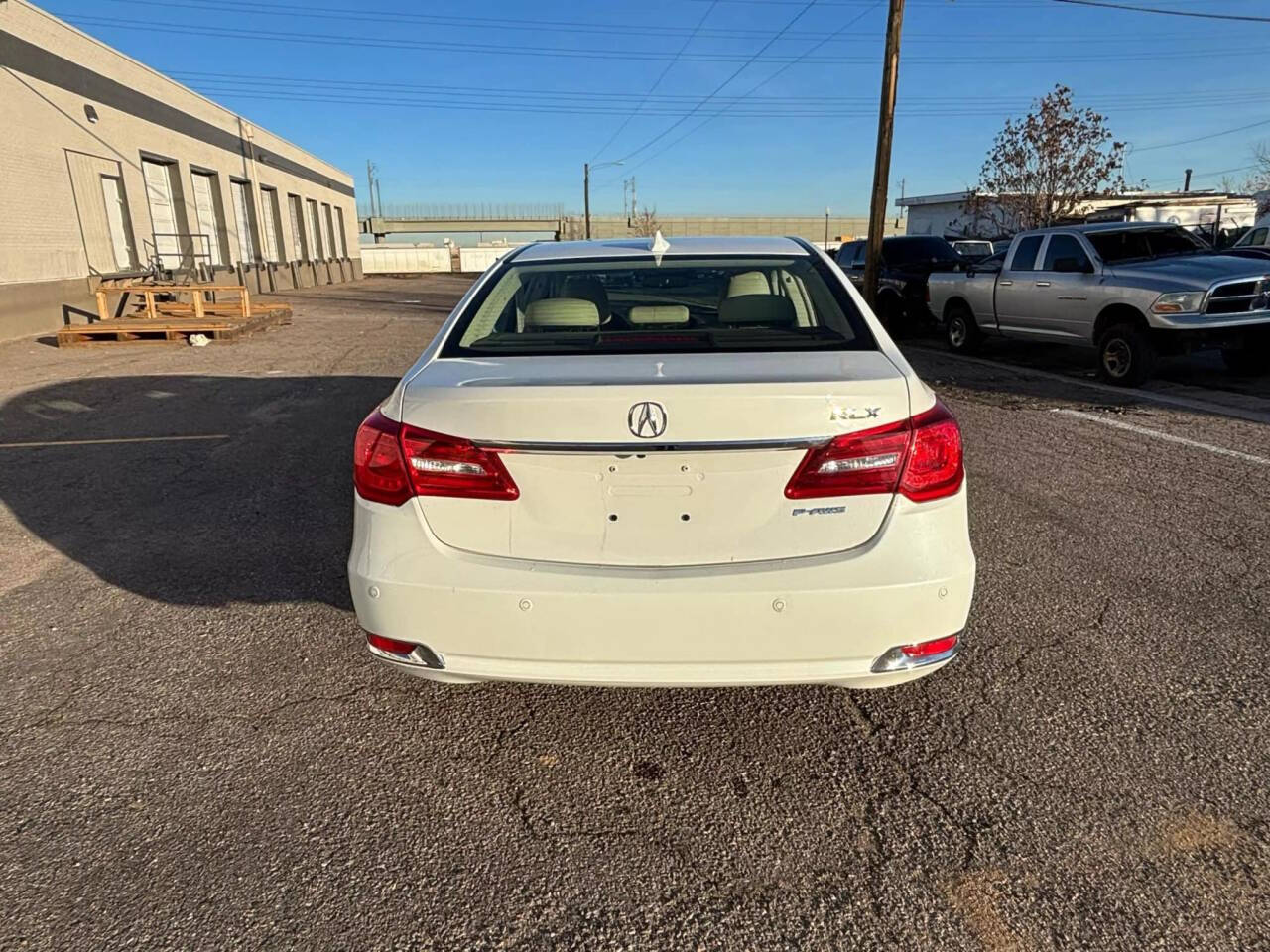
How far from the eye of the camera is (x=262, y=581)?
415cm

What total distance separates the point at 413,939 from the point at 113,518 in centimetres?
419

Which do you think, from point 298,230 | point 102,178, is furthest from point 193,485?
point 298,230

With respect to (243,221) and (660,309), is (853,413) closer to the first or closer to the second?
(660,309)

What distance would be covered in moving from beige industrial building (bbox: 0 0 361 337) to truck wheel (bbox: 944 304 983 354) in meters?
15.8

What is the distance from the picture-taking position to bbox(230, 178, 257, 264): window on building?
28.1m

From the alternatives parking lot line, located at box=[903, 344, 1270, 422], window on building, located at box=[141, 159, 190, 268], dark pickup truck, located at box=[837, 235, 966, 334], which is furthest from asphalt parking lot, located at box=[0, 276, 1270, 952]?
window on building, located at box=[141, 159, 190, 268]

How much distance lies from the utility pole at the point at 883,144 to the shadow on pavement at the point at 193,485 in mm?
10362

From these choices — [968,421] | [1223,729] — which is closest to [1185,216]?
[968,421]

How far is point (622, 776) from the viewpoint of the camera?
8.71 ft

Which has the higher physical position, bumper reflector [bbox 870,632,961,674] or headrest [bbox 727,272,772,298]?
headrest [bbox 727,272,772,298]

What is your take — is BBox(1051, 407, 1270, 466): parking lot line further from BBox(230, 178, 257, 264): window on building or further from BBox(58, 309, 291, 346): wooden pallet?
BBox(230, 178, 257, 264): window on building

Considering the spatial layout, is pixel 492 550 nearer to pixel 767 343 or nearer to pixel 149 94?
pixel 767 343

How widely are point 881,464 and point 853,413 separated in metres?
0.17

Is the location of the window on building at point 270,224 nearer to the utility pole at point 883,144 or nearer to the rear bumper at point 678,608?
the utility pole at point 883,144
